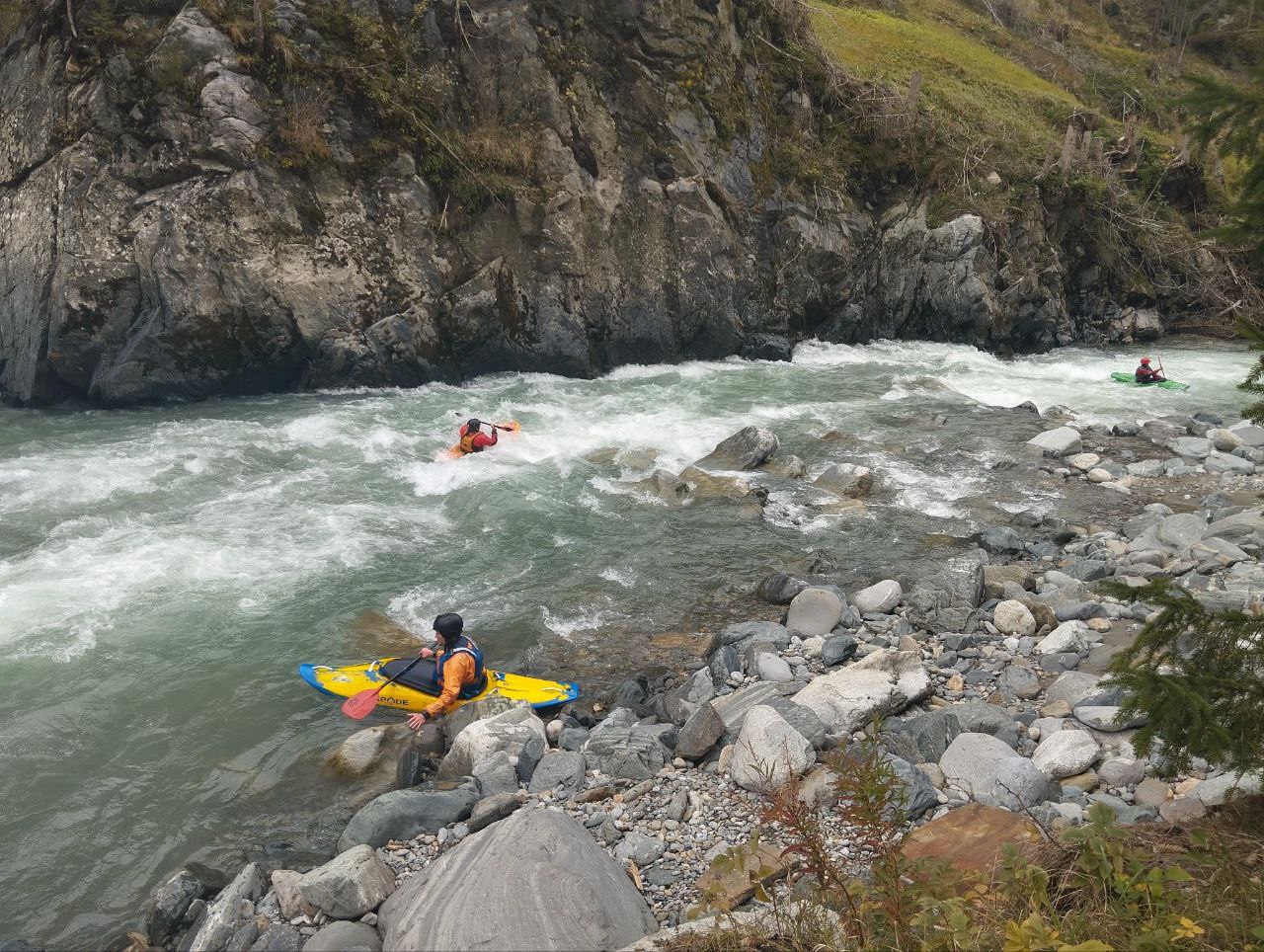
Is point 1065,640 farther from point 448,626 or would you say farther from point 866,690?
point 448,626

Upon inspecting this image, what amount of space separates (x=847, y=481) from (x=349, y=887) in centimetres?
855

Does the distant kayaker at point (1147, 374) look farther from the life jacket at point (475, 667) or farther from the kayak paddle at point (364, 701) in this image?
the kayak paddle at point (364, 701)

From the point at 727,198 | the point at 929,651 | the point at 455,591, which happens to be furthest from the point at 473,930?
the point at 727,198

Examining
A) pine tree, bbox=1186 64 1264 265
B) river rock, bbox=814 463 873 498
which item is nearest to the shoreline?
river rock, bbox=814 463 873 498

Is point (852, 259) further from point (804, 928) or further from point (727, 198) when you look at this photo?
point (804, 928)

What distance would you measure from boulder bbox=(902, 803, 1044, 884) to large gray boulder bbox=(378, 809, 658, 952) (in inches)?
55.5

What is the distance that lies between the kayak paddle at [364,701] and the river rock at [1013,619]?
5.09 meters

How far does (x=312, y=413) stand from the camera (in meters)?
14.0

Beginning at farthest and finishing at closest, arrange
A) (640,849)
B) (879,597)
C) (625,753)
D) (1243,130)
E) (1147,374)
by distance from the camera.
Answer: (1147,374) → (879,597) → (625,753) → (640,849) → (1243,130)

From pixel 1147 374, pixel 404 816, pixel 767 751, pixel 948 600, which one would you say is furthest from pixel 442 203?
pixel 1147 374

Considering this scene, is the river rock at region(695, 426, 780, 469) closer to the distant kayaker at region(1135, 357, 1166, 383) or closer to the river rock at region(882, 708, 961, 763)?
the river rock at region(882, 708, 961, 763)

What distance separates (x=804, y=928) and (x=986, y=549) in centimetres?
682

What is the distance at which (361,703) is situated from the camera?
6484mm

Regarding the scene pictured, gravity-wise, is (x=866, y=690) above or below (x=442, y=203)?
below
